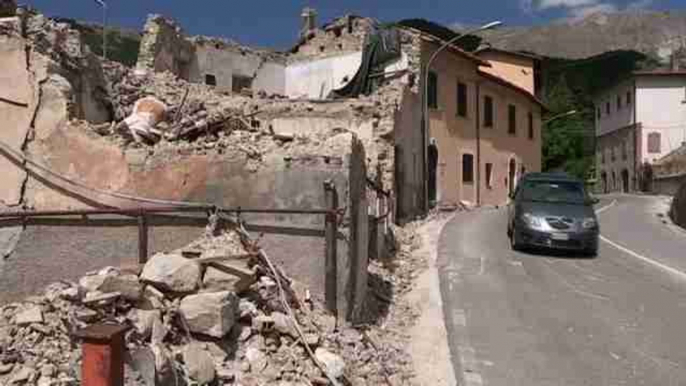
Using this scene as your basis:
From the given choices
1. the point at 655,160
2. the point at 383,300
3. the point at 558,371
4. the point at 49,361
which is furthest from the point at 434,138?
the point at 655,160

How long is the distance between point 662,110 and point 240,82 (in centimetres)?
3724

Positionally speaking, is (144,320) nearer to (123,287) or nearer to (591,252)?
(123,287)

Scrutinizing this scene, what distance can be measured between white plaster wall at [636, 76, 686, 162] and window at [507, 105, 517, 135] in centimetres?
2017

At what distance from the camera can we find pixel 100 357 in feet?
16.0

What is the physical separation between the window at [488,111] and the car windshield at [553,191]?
59.7ft

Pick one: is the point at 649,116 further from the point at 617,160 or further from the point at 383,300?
the point at 383,300

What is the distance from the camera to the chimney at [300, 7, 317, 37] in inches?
1387

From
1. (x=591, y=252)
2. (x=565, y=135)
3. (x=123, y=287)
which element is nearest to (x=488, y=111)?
(x=591, y=252)

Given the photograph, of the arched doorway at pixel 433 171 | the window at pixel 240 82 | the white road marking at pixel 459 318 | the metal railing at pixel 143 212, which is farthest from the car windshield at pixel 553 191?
the window at pixel 240 82

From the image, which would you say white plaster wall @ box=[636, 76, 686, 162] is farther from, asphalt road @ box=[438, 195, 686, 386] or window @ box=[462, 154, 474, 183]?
asphalt road @ box=[438, 195, 686, 386]

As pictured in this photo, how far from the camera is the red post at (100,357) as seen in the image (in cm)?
487

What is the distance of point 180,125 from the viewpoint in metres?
9.37

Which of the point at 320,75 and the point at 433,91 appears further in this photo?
the point at 320,75

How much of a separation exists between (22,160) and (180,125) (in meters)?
2.08
